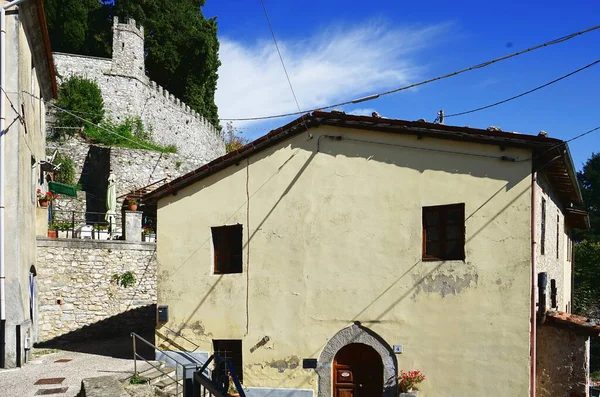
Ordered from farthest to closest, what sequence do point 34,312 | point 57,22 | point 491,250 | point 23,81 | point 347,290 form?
point 57,22 → point 34,312 → point 23,81 → point 347,290 → point 491,250

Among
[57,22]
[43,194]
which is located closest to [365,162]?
[43,194]

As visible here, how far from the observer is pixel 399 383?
11062mm

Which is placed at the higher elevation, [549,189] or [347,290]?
[549,189]

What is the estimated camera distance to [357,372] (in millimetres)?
11711

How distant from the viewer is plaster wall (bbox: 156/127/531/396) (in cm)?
1040

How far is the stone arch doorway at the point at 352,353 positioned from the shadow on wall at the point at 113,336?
548 centimetres

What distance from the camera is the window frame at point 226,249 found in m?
13.1

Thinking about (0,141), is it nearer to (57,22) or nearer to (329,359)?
(329,359)

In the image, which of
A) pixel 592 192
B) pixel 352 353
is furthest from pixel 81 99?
pixel 592 192

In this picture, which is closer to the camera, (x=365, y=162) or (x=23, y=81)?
(x=365, y=162)

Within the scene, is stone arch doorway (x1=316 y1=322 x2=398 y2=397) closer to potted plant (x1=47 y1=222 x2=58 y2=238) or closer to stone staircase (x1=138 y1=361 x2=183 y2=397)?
stone staircase (x1=138 y1=361 x2=183 y2=397)

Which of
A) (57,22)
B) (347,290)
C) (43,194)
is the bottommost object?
(347,290)

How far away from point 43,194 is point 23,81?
5955mm

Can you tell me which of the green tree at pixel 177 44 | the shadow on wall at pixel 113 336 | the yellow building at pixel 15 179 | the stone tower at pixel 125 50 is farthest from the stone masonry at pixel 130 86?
the yellow building at pixel 15 179
